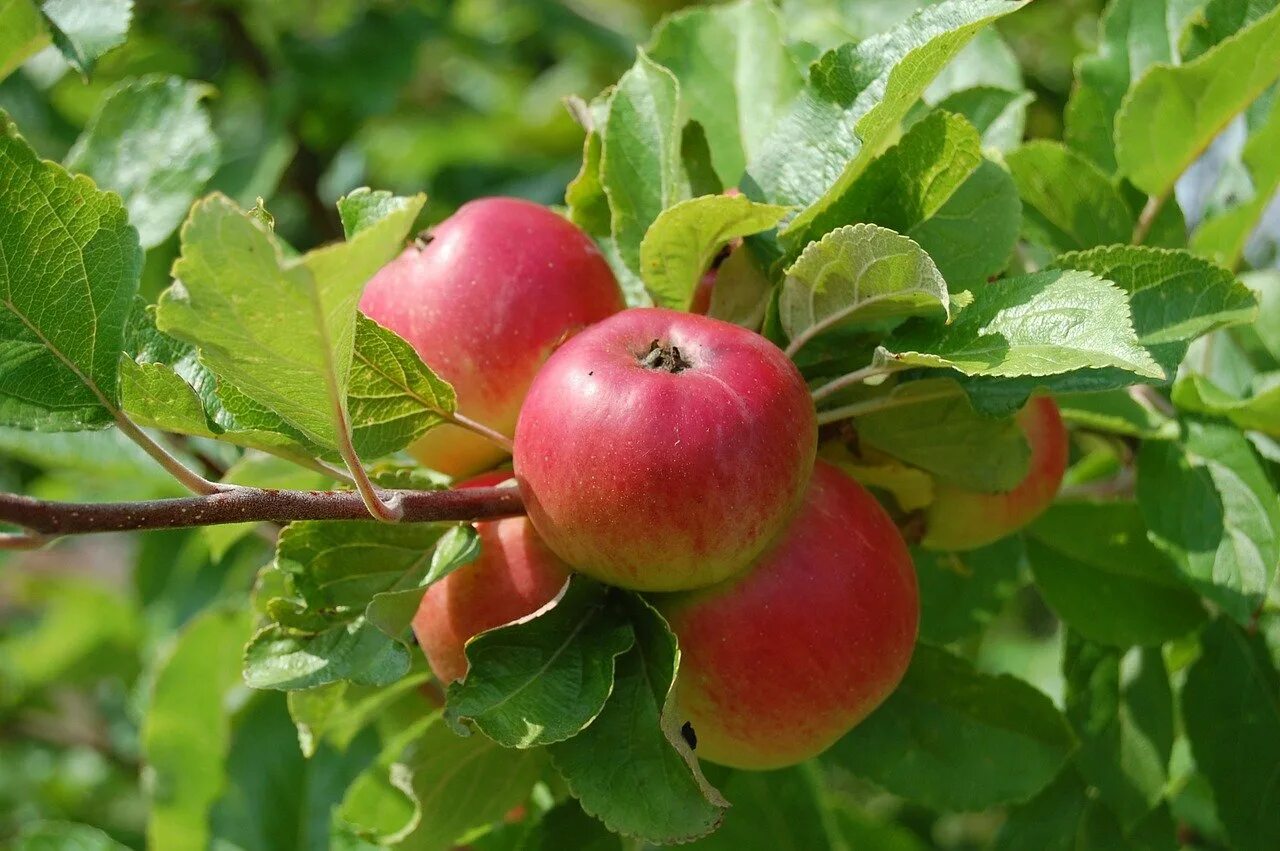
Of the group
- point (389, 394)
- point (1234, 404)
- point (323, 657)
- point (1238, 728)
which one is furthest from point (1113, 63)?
point (323, 657)

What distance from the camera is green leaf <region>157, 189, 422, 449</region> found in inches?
23.9

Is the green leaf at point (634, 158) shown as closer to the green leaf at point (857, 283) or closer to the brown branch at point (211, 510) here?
the green leaf at point (857, 283)

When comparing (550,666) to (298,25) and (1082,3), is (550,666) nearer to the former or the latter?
(298,25)

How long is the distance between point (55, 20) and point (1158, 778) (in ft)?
4.03

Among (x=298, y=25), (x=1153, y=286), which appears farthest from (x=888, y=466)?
(x=298, y=25)

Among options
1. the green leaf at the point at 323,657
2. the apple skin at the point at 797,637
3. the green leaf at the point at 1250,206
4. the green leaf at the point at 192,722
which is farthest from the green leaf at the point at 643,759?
the green leaf at the point at 192,722

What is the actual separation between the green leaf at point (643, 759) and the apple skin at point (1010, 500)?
0.31m

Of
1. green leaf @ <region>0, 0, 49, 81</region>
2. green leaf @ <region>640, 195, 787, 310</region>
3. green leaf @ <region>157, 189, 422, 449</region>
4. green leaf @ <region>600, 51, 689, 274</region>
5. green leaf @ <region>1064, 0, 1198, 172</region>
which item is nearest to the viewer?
green leaf @ <region>157, 189, 422, 449</region>

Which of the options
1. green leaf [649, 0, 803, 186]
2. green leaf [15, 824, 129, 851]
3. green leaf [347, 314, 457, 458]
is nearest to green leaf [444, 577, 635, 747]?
green leaf [347, 314, 457, 458]

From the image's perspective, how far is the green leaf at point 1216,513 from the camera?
0.96 m

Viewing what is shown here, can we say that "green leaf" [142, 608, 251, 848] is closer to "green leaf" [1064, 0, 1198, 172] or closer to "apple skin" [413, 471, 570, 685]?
"apple skin" [413, 471, 570, 685]

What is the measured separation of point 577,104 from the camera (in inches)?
39.7

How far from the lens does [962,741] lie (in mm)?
1013

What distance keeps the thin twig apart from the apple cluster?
7 cm
